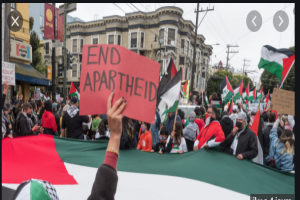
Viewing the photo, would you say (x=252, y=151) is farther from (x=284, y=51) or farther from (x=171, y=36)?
(x=171, y=36)

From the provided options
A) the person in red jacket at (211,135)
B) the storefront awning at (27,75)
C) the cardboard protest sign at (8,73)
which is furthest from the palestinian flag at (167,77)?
the storefront awning at (27,75)

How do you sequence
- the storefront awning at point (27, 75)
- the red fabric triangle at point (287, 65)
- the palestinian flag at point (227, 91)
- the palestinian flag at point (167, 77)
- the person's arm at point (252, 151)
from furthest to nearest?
the storefront awning at point (27, 75) < the palestinian flag at point (227, 91) < the palestinian flag at point (167, 77) < the red fabric triangle at point (287, 65) < the person's arm at point (252, 151)

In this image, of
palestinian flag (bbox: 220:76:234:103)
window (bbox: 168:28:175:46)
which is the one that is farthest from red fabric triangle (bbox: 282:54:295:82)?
window (bbox: 168:28:175:46)

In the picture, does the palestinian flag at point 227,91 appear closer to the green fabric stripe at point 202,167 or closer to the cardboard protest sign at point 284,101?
the green fabric stripe at point 202,167

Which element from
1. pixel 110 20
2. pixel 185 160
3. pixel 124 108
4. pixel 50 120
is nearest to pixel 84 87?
pixel 124 108

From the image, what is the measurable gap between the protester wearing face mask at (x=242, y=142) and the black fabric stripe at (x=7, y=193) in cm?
323

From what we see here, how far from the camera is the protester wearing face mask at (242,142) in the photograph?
3734 millimetres

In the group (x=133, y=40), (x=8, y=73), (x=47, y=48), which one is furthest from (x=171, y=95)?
(x=47, y=48)

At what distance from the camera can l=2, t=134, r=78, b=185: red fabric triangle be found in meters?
2.88

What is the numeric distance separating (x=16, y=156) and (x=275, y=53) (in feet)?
16.7

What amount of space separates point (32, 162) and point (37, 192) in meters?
2.65

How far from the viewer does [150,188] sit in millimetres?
2711

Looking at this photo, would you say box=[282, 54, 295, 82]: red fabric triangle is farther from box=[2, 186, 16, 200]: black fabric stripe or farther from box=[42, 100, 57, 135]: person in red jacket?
box=[42, 100, 57, 135]: person in red jacket

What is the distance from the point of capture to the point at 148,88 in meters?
1.68
